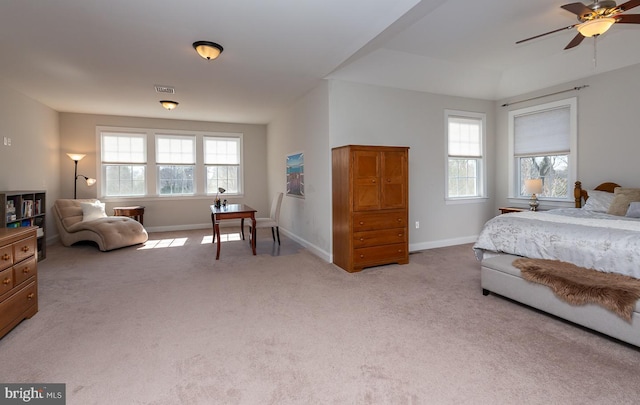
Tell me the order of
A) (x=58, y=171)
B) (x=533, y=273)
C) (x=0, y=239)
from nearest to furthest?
(x=0, y=239)
(x=533, y=273)
(x=58, y=171)

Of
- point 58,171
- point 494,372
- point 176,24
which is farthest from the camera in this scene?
point 58,171

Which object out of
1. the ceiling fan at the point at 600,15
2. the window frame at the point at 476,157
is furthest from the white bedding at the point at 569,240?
the window frame at the point at 476,157

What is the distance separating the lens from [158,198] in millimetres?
6965

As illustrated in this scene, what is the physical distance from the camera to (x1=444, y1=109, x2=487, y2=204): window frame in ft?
17.4

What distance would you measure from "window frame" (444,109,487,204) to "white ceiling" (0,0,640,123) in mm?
352

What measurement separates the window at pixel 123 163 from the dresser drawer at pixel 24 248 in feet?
14.2

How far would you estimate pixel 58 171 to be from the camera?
6.15m

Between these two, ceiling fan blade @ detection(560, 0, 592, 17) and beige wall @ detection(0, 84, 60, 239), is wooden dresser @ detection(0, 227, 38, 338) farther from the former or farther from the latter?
ceiling fan blade @ detection(560, 0, 592, 17)

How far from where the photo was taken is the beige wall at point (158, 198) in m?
6.30

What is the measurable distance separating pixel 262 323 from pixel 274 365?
616 millimetres

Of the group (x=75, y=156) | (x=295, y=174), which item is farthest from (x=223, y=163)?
(x=75, y=156)

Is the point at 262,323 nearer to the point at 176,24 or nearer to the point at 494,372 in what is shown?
the point at 494,372

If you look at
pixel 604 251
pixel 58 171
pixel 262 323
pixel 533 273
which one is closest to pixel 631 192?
pixel 604 251

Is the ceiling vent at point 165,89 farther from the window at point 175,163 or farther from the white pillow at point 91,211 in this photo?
the white pillow at point 91,211
